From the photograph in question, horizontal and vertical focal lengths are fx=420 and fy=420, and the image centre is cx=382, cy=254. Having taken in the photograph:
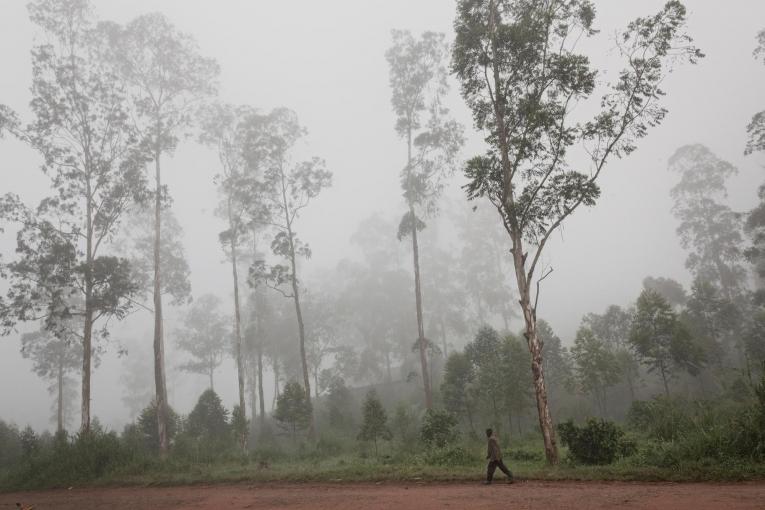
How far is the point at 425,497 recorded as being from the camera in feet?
31.1

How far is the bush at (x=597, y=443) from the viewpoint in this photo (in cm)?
1164

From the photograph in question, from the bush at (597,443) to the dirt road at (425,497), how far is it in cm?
235

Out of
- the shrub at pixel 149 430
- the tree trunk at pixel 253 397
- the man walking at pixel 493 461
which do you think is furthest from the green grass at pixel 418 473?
the tree trunk at pixel 253 397

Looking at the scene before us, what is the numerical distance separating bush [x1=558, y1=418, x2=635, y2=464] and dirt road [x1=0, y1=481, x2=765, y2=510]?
7.70 feet

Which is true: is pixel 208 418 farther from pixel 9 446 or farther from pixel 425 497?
pixel 425 497

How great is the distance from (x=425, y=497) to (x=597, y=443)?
5553 mm

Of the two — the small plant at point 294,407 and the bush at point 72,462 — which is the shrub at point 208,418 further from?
the bush at point 72,462

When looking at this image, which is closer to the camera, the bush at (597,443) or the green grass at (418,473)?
the green grass at (418,473)

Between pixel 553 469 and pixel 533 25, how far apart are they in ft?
46.0

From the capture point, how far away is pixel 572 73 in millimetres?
13961

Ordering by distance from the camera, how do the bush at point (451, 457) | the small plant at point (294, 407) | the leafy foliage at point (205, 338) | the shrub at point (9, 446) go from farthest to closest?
the leafy foliage at point (205, 338), the small plant at point (294, 407), the shrub at point (9, 446), the bush at point (451, 457)

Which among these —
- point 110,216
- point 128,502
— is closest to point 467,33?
point 128,502

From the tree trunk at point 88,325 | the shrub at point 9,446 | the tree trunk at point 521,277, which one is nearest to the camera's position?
the tree trunk at point 521,277

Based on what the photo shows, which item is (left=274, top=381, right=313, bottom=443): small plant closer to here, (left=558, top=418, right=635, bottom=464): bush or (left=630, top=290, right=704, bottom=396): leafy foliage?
(left=558, top=418, right=635, bottom=464): bush
